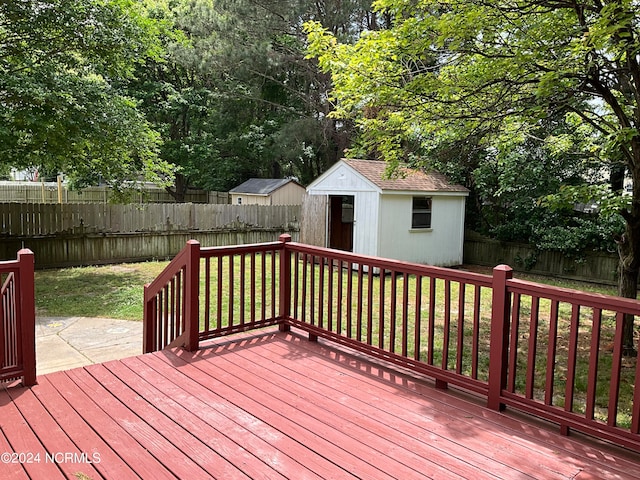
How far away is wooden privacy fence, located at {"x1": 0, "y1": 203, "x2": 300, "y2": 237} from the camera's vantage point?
33.5ft

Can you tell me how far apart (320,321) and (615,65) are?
4.09 metres

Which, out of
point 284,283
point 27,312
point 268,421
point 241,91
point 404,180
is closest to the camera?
point 268,421

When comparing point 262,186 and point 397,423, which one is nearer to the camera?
point 397,423

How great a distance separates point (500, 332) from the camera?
2.95 meters

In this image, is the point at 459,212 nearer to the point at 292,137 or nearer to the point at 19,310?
the point at 292,137

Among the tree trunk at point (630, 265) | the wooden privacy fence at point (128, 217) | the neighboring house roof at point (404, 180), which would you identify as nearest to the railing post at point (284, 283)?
the tree trunk at point (630, 265)

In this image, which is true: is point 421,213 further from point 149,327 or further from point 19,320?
point 19,320

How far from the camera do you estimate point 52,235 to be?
1054cm

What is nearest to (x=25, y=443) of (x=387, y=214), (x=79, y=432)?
(x=79, y=432)

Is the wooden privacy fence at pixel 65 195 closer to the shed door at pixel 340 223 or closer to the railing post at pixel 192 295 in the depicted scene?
the shed door at pixel 340 223

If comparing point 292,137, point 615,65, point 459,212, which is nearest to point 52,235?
point 292,137

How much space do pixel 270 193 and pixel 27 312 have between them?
1381 centimetres

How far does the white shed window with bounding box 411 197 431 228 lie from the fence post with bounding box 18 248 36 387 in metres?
8.84

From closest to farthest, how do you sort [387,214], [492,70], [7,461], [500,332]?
[7,461] < [500,332] < [492,70] < [387,214]
